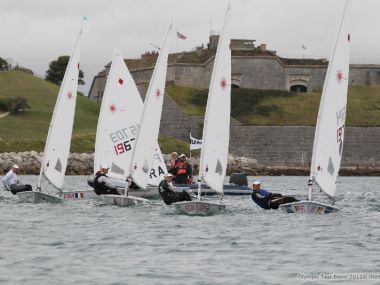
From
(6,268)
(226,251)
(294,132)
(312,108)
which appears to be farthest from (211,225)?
(312,108)

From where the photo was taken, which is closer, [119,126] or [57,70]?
Answer: [119,126]

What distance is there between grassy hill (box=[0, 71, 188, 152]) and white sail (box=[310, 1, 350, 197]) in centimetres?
5536

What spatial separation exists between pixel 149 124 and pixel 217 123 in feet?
19.2

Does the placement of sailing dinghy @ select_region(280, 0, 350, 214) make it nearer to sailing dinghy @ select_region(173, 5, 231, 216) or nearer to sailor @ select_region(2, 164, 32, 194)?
sailing dinghy @ select_region(173, 5, 231, 216)

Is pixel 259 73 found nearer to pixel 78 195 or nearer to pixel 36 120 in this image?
pixel 36 120

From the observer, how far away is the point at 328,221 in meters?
32.1

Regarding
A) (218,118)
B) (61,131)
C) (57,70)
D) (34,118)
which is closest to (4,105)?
(34,118)

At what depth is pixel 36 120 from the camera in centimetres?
10125

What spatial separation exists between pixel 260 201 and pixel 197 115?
64.5m

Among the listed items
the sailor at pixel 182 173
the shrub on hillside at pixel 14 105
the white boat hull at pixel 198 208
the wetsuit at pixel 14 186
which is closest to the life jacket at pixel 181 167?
the sailor at pixel 182 173

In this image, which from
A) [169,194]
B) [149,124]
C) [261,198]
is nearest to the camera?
[169,194]

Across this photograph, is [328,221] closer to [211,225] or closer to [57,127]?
[211,225]

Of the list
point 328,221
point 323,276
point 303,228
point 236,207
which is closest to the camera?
point 323,276

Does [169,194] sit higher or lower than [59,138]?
lower
